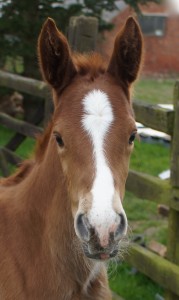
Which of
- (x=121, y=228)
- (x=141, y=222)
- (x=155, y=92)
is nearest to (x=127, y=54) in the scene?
(x=121, y=228)

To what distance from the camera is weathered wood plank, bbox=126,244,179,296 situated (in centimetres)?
383

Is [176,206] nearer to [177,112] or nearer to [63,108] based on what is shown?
[177,112]

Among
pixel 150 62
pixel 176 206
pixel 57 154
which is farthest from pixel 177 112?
pixel 150 62

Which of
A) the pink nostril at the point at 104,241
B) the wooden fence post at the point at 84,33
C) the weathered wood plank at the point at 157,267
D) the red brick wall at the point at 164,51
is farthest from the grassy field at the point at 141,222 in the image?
the red brick wall at the point at 164,51

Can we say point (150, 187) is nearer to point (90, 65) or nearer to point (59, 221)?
point (59, 221)

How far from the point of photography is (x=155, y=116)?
157 inches

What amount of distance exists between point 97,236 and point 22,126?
4.55 m

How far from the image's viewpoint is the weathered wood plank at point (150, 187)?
3909 mm

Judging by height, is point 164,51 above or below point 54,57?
below

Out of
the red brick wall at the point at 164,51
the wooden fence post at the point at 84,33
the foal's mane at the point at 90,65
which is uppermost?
the foal's mane at the point at 90,65

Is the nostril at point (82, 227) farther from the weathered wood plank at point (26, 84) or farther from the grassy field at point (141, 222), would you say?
the weathered wood plank at point (26, 84)

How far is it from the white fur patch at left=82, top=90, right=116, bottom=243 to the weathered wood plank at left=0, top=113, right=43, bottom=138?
140 inches

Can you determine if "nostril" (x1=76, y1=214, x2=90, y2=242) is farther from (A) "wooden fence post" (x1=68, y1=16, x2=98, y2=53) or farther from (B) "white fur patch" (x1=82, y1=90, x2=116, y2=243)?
(A) "wooden fence post" (x1=68, y1=16, x2=98, y2=53)

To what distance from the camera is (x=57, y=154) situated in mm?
2857
